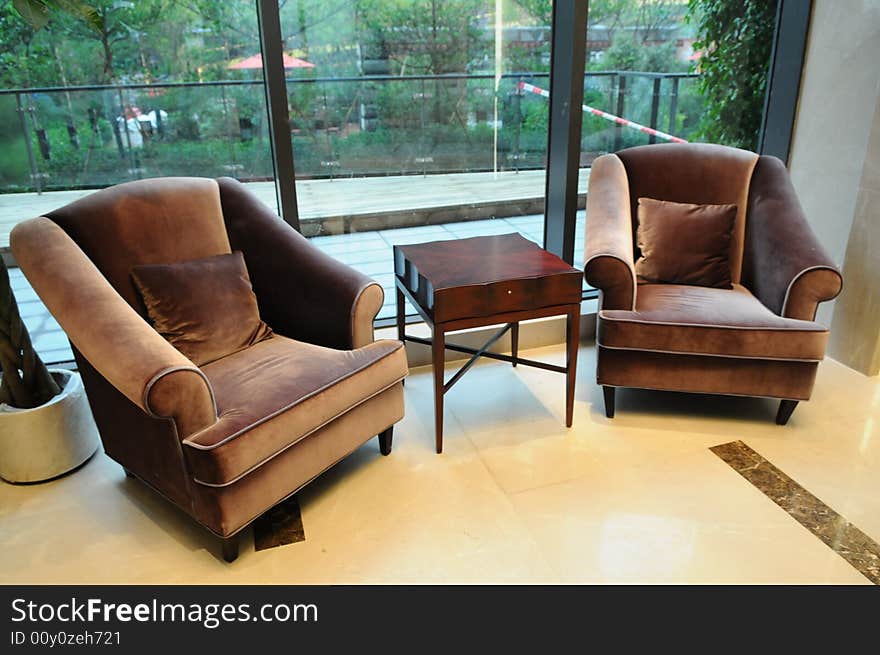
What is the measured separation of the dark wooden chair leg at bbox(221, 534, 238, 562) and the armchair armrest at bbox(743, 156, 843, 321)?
6.83 ft

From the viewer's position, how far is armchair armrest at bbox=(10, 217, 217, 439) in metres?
1.77

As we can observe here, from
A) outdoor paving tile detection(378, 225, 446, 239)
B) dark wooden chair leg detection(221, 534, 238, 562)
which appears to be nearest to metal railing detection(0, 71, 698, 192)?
outdoor paving tile detection(378, 225, 446, 239)

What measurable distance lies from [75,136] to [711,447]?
104 inches

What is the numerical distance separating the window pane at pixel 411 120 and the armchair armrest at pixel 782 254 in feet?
3.24

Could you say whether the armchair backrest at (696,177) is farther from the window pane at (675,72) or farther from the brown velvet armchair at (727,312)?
the window pane at (675,72)

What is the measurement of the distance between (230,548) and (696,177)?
7.74 feet

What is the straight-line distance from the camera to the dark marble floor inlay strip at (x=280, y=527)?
2.05 metres

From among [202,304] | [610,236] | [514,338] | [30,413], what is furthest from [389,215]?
[30,413]

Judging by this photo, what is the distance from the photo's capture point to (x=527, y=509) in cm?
217

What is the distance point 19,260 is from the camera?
6.63ft

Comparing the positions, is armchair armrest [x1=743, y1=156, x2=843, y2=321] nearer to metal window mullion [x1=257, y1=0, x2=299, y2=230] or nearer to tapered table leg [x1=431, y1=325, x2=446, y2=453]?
tapered table leg [x1=431, y1=325, x2=446, y2=453]

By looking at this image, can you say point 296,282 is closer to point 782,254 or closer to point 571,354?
point 571,354
